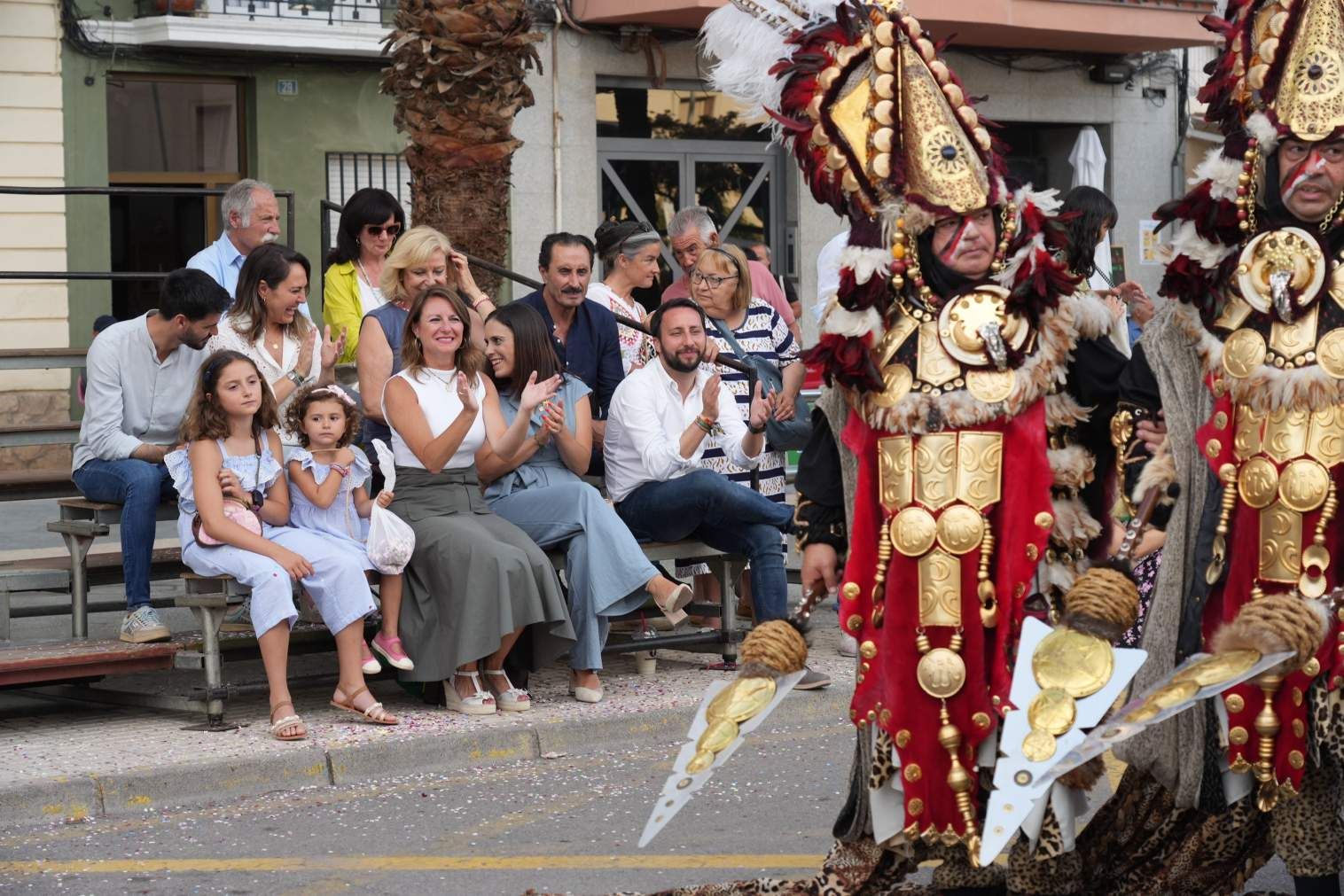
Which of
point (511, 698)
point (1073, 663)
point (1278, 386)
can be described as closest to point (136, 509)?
point (511, 698)

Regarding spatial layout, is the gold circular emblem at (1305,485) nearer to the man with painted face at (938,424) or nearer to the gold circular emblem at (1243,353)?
the gold circular emblem at (1243,353)

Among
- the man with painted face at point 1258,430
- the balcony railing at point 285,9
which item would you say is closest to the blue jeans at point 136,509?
the man with painted face at point 1258,430

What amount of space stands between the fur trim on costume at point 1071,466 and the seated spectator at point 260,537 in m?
3.24

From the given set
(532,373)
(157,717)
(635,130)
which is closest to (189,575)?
(157,717)

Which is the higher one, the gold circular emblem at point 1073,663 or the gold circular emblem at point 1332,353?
the gold circular emblem at point 1332,353

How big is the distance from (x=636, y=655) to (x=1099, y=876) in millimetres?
3733

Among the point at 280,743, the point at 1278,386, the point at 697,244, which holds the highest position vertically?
the point at 697,244

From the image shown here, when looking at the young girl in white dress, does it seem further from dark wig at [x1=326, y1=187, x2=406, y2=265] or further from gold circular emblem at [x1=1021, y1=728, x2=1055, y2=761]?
gold circular emblem at [x1=1021, y1=728, x2=1055, y2=761]

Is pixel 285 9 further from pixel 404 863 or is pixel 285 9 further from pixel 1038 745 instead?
pixel 1038 745

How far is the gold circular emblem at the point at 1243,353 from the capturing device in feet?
15.0

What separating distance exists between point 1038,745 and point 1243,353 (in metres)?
1.14

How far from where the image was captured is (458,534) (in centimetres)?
750

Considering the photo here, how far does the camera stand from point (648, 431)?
8.21 metres

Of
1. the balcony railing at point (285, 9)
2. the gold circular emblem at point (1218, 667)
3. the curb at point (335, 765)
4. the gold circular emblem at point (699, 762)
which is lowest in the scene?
the curb at point (335, 765)
